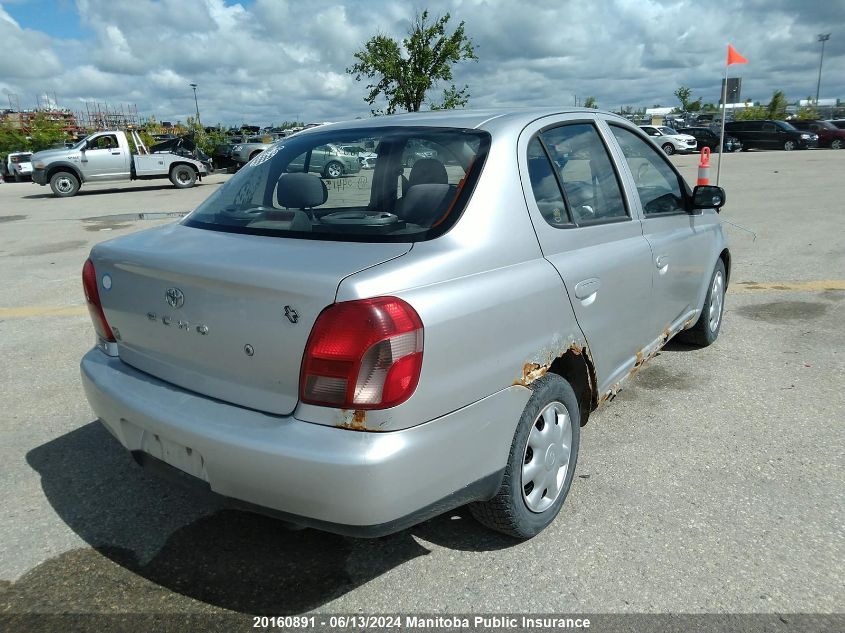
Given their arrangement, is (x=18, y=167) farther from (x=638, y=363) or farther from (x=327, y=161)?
(x=638, y=363)

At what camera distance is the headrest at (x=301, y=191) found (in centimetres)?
300

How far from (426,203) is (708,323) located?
3.14 m

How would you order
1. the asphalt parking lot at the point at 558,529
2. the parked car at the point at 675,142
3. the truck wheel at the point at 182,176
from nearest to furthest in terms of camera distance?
the asphalt parking lot at the point at 558,529 → the truck wheel at the point at 182,176 → the parked car at the point at 675,142

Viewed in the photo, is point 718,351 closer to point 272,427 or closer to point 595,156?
point 595,156

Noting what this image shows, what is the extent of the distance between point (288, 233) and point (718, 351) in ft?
12.0

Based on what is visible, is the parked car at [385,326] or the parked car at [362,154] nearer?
the parked car at [385,326]

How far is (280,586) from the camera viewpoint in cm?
248

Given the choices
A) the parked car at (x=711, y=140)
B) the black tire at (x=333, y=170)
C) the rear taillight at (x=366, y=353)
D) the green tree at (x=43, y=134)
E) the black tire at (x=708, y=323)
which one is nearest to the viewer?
the rear taillight at (x=366, y=353)

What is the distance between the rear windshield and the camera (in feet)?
8.08

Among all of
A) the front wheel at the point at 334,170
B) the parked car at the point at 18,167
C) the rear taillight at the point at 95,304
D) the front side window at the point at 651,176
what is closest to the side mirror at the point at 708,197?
the front side window at the point at 651,176

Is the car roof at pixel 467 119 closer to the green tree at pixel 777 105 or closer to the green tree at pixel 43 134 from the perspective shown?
the green tree at pixel 43 134

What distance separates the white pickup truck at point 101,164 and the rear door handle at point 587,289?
818 inches

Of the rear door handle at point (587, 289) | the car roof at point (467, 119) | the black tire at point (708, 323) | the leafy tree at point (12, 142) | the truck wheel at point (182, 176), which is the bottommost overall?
the black tire at point (708, 323)

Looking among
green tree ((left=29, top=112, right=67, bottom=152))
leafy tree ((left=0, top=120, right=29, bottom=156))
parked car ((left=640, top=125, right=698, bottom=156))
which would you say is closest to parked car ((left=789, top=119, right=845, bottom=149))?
parked car ((left=640, top=125, right=698, bottom=156))
